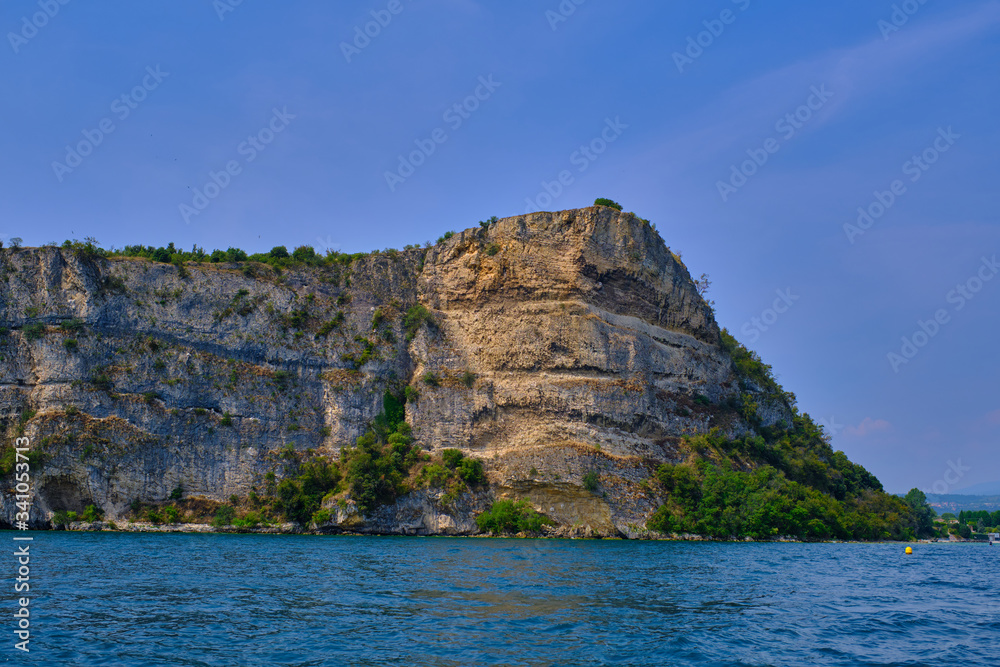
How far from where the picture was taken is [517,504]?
60281 millimetres

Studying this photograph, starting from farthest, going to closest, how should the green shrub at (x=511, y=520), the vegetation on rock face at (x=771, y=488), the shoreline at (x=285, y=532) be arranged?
the vegetation on rock face at (x=771, y=488) < the green shrub at (x=511, y=520) < the shoreline at (x=285, y=532)

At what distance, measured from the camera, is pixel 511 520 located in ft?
194

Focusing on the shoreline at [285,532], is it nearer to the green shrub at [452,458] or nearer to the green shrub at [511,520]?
the green shrub at [511,520]

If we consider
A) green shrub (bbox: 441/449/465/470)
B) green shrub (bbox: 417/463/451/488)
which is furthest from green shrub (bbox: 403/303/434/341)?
green shrub (bbox: 417/463/451/488)

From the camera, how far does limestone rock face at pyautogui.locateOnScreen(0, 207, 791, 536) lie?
60.1 m

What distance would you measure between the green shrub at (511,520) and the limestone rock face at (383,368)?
40.6 inches

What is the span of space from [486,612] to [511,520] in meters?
40.5

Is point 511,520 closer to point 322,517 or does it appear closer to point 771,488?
point 322,517

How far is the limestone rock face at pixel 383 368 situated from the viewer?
197 feet

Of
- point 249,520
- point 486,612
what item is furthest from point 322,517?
point 486,612

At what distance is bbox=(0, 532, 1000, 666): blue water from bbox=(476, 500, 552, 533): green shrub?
2417 centimetres

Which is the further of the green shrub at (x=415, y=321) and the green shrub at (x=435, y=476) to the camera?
the green shrub at (x=415, y=321)

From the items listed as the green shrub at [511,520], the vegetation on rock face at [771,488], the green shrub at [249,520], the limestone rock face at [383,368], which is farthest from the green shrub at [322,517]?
the vegetation on rock face at [771,488]

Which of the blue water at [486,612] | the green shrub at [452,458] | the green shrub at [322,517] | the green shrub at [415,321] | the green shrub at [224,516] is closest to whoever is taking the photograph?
the blue water at [486,612]
